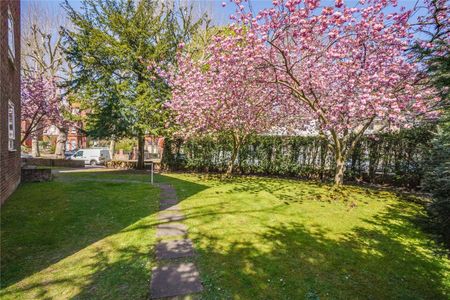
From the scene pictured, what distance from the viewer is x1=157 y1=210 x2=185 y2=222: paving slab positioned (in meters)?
5.96

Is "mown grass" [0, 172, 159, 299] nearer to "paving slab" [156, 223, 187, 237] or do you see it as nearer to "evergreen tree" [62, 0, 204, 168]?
"paving slab" [156, 223, 187, 237]

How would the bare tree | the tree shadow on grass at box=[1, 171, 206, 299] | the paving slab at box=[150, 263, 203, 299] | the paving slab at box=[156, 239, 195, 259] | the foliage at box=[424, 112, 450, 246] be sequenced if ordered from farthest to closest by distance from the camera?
the bare tree
the foliage at box=[424, 112, 450, 246]
the paving slab at box=[156, 239, 195, 259]
the tree shadow on grass at box=[1, 171, 206, 299]
the paving slab at box=[150, 263, 203, 299]

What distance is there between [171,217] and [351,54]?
7.46 m

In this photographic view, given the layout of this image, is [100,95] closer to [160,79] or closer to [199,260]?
[160,79]

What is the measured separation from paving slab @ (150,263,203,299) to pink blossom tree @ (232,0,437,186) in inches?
230

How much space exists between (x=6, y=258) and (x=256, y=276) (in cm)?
395

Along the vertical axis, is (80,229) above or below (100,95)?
below

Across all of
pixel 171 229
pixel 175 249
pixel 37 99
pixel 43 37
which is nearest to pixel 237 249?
pixel 175 249

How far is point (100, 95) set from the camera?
55.1 feet

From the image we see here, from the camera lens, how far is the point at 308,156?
13.7 meters

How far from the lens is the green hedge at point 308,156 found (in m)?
11.0

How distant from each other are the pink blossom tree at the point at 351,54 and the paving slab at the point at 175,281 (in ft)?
19.2

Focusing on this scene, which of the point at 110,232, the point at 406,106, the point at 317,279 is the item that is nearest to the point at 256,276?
the point at 317,279

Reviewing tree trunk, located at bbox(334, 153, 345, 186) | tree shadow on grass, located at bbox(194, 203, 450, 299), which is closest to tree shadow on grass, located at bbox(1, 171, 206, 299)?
tree shadow on grass, located at bbox(194, 203, 450, 299)
